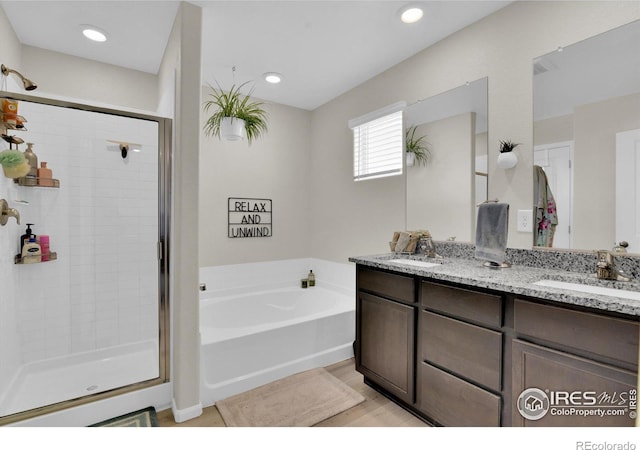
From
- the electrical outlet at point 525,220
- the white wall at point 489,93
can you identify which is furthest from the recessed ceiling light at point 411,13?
the electrical outlet at point 525,220

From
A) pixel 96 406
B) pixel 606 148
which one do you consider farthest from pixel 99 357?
pixel 606 148

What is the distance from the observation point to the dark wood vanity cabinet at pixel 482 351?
1.10 metres

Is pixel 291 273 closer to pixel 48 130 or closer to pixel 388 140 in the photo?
pixel 388 140

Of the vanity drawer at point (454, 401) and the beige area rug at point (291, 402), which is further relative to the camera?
the beige area rug at point (291, 402)

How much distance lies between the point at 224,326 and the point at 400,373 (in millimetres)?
1736

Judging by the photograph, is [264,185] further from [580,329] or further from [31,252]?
[580,329]

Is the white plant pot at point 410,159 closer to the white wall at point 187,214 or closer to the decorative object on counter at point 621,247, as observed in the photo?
the decorative object on counter at point 621,247

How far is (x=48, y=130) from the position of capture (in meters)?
2.14

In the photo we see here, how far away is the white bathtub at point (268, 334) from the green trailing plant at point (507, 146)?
1670 mm

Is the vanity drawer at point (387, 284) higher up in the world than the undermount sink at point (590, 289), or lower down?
lower down

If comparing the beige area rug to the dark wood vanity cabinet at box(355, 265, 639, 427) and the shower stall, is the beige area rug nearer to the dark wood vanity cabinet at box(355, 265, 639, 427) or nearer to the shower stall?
the dark wood vanity cabinet at box(355, 265, 639, 427)

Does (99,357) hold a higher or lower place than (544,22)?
lower

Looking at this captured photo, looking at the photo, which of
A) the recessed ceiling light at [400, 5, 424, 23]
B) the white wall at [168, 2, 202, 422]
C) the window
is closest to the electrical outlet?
the window

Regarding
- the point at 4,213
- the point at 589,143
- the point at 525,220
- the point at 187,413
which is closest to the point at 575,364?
the point at 525,220
